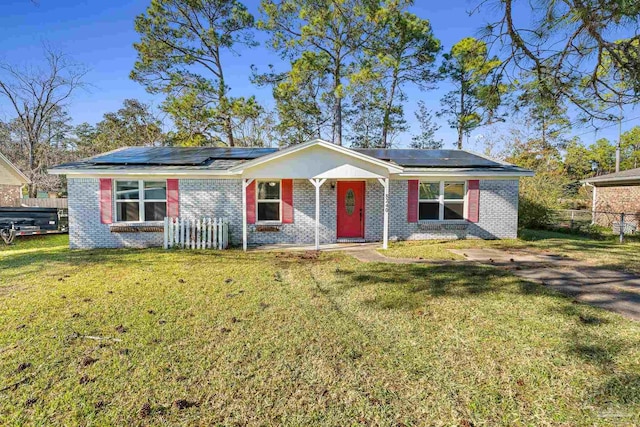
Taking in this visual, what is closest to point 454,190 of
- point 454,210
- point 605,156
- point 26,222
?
point 454,210

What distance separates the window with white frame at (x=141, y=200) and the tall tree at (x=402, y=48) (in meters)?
12.6

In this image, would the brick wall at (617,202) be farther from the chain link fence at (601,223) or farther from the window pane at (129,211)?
the window pane at (129,211)

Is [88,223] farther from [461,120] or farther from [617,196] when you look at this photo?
[617,196]

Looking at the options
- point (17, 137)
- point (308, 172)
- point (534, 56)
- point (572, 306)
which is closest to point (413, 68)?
point (308, 172)

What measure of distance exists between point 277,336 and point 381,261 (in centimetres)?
444

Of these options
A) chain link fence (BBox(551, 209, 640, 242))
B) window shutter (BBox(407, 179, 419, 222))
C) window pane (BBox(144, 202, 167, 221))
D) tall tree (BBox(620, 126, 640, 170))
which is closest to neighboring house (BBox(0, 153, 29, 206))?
window pane (BBox(144, 202, 167, 221))

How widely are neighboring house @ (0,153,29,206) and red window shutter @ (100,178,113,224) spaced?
8.70 m

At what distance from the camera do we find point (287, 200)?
10578 millimetres

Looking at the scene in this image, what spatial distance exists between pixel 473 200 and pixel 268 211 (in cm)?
696

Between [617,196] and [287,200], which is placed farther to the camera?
[617,196]

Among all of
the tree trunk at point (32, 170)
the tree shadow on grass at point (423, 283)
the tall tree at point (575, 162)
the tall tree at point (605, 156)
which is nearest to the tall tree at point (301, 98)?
the tree shadow on grass at point (423, 283)

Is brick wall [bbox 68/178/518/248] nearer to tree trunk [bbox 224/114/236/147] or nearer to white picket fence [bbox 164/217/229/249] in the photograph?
white picket fence [bbox 164/217/229/249]

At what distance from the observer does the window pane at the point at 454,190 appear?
11.1 metres

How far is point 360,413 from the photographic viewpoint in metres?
2.49
